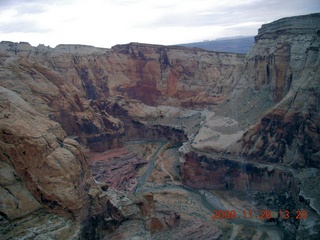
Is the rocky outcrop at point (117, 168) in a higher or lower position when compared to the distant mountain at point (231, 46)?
lower

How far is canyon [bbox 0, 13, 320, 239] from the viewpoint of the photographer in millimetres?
22812

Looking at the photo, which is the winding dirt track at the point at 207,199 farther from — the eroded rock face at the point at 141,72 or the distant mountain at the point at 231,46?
the distant mountain at the point at 231,46

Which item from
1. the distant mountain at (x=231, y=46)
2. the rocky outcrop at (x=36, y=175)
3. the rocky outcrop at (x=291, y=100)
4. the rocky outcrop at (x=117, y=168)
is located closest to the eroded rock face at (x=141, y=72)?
the rocky outcrop at (x=117, y=168)

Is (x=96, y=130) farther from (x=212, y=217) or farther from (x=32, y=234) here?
(x=32, y=234)

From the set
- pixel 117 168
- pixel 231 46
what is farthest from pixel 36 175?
pixel 231 46

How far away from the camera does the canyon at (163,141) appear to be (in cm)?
2281

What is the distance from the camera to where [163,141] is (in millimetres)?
58000

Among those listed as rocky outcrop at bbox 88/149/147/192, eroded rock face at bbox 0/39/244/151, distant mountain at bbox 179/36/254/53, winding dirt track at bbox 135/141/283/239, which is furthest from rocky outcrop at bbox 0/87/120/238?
distant mountain at bbox 179/36/254/53

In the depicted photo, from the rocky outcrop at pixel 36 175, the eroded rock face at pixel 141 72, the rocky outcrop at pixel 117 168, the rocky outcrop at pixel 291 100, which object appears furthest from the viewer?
the eroded rock face at pixel 141 72

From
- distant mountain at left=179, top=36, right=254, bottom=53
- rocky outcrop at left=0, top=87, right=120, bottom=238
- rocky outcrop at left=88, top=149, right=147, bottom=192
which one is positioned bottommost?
rocky outcrop at left=88, top=149, right=147, bottom=192

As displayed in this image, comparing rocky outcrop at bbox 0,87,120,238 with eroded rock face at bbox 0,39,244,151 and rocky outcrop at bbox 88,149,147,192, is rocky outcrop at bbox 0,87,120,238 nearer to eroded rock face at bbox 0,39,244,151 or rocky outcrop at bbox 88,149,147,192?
rocky outcrop at bbox 88,149,147,192

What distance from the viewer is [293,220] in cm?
3002

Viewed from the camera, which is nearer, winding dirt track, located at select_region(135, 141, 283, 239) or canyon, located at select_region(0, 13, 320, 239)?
canyon, located at select_region(0, 13, 320, 239)

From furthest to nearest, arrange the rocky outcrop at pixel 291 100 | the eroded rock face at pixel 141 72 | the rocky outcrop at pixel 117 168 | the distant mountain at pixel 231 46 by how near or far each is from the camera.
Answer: the distant mountain at pixel 231 46
the eroded rock face at pixel 141 72
the rocky outcrop at pixel 117 168
the rocky outcrop at pixel 291 100
